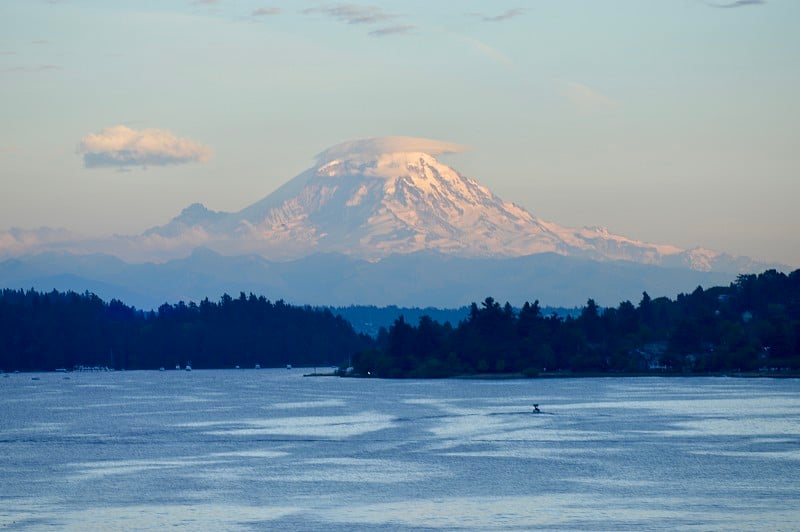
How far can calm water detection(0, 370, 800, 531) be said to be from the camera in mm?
57594

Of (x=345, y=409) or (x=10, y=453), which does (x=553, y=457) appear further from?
(x=345, y=409)

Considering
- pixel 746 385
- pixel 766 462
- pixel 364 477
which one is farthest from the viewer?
pixel 746 385

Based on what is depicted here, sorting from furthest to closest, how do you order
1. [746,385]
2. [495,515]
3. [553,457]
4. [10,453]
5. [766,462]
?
[746,385], [10,453], [553,457], [766,462], [495,515]

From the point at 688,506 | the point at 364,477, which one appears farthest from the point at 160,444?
the point at 688,506

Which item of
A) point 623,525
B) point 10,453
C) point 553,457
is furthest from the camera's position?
point 10,453

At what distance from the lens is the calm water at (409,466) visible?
189 ft

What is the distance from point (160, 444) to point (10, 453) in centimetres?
1036

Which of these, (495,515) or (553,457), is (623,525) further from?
(553,457)

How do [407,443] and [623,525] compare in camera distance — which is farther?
[407,443]

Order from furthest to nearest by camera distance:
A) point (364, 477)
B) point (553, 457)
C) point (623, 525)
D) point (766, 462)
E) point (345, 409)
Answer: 1. point (345, 409)
2. point (553, 457)
3. point (766, 462)
4. point (364, 477)
5. point (623, 525)

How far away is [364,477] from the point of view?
2788 inches

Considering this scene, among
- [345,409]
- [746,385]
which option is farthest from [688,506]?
[746,385]

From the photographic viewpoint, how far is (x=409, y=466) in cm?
→ 7600

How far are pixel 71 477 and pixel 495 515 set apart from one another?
27.5 metres
